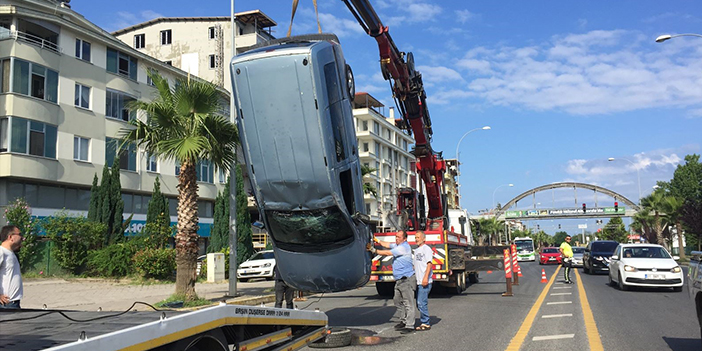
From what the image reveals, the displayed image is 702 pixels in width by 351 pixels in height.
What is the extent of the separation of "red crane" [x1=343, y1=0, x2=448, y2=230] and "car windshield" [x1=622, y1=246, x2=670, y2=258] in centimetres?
593

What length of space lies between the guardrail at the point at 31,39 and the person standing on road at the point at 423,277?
2528 centimetres

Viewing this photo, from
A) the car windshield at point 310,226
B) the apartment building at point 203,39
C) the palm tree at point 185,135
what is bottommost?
the car windshield at point 310,226

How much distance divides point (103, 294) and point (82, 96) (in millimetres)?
17212

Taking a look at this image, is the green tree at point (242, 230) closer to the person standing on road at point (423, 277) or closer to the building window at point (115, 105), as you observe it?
the building window at point (115, 105)

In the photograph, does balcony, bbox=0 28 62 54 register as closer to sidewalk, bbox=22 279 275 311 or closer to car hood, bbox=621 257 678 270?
sidewalk, bbox=22 279 275 311

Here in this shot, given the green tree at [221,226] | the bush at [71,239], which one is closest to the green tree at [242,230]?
the green tree at [221,226]

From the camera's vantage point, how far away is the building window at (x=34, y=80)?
88.7 feet

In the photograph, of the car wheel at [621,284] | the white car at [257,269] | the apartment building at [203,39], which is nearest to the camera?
the car wheel at [621,284]

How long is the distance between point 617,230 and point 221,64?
8719cm

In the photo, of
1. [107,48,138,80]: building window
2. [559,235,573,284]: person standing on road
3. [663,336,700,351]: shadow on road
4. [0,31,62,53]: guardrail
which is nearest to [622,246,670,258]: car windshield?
[559,235,573,284]: person standing on road

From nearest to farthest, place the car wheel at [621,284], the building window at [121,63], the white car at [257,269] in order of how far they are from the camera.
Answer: the car wheel at [621,284] < the white car at [257,269] < the building window at [121,63]

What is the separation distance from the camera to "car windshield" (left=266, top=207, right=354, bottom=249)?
26.1ft

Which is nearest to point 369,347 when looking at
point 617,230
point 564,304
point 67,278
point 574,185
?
point 564,304

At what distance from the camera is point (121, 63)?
115 ft
